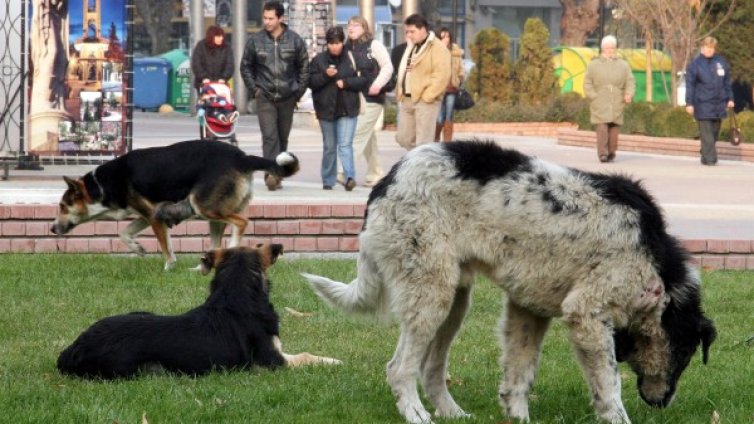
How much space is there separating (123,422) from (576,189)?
6.96 ft

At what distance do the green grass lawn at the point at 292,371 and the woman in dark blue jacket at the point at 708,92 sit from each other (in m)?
11.6

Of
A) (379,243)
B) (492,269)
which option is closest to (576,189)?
(492,269)

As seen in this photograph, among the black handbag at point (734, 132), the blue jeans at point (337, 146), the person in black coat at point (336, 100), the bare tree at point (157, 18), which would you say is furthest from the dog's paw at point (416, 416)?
the bare tree at point (157, 18)

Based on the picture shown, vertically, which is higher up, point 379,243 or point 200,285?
point 379,243

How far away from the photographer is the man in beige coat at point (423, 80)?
57.3 feet

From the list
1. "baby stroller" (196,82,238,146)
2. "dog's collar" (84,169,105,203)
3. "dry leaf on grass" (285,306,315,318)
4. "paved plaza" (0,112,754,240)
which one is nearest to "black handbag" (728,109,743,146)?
"paved plaza" (0,112,754,240)

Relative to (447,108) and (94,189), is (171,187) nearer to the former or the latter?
(94,189)

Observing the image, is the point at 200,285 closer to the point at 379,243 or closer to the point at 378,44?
the point at 379,243

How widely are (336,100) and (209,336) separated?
30.8 feet

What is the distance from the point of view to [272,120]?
16.3 meters

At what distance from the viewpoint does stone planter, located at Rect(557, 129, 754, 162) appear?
24500 mm

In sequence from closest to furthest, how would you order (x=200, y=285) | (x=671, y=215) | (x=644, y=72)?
1. (x=200, y=285)
2. (x=671, y=215)
3. (x=644, y=72)

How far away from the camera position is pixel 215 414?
245 inches

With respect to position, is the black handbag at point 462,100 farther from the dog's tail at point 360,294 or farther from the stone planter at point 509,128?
the dog's tail at point 360,294
